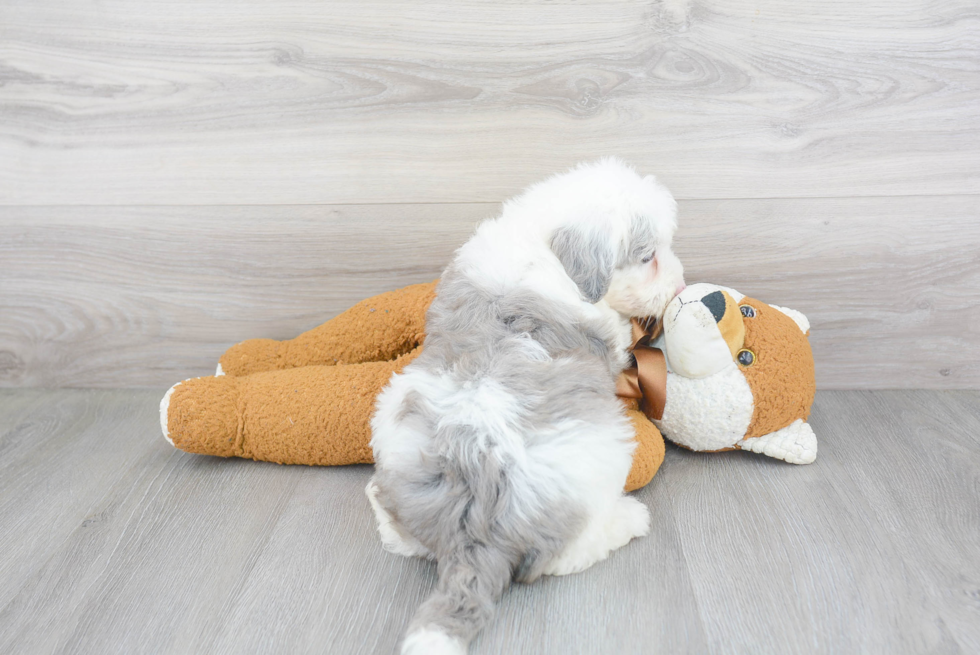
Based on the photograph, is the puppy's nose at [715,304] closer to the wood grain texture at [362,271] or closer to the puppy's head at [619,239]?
the puppy's head at [619,239]

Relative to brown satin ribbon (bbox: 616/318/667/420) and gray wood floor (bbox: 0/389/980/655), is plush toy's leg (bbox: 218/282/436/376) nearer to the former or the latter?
gray wood floor (bbox: 0/389/980/655)

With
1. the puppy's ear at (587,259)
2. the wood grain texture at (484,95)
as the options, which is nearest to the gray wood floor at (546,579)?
the puppy's ear at (587,259)

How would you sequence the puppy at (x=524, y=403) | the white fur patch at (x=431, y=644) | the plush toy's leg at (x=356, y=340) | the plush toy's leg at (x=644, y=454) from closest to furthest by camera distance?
the white fur patch at (x=431, y=644) → the puppy at (x=524, y=403) → the plush toy's leg at (x=644, y=454) → the plush toy's leg at (x=356, y=340)

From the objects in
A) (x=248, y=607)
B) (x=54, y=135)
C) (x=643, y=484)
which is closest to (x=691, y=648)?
(x=643, y=484)

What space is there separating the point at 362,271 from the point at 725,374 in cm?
98

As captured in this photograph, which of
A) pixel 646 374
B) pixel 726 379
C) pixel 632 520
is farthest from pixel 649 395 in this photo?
pixel 632 520

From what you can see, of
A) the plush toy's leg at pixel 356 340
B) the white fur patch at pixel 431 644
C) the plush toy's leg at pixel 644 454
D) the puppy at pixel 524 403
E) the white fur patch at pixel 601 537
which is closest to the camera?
the white fur patch at pixel 431 644

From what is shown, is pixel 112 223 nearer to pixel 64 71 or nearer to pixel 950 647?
pixel 64 71

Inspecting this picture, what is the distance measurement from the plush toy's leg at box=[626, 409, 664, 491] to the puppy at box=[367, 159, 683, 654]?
54 millimetres

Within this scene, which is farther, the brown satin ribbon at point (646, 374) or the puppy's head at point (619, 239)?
the brown satin ribbon at point (646, 374)

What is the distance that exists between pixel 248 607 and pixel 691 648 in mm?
773

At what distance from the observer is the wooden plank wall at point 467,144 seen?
164 centimetres

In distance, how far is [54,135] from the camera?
1.81 meters

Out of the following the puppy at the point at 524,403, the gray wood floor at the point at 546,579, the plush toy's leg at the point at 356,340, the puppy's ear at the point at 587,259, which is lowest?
the gray wood floor at the point at 546,579
